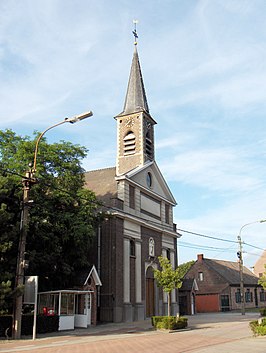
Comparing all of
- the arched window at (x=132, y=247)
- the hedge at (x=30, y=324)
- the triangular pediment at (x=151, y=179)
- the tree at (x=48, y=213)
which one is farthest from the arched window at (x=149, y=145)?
the hedge at (x=30, y=324)

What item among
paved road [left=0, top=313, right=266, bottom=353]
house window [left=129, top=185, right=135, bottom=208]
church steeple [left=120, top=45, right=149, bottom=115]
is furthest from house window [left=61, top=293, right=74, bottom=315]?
church steeple [left=120, top=45, right=149, bottom=115]

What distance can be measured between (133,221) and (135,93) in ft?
43.3

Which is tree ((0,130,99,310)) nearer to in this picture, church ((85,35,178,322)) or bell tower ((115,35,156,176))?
church ((85,35,178,322))

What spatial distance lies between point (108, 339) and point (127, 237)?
45.1 ft

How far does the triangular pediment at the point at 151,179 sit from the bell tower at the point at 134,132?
2.74 feet

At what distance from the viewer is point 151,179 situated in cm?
3859

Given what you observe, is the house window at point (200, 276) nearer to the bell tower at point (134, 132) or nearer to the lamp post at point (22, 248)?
the bell tower at point (134, 132)

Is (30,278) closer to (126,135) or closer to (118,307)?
(118,307)

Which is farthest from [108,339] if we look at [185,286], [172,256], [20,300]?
[185,286]

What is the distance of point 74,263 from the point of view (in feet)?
87.7

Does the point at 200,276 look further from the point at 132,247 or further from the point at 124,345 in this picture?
the point at 124,345

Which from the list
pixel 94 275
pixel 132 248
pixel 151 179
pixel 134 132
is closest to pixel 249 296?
pixel 151 179

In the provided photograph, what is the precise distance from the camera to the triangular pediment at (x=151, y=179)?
1390 inches

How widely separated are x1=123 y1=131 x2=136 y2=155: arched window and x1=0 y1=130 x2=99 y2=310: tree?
10855 millimetres
